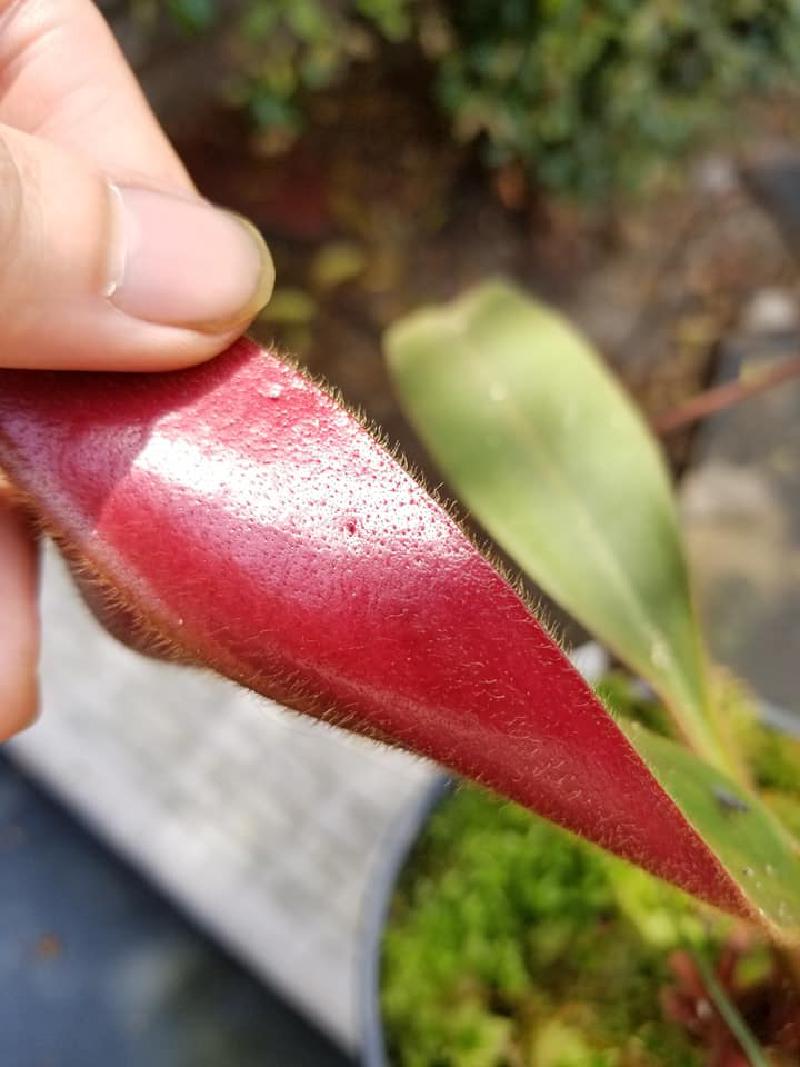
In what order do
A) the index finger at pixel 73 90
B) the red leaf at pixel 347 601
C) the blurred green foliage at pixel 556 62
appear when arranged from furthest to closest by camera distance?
the blurred green foliage at pixel 556 62, the index finger at pixel 73 90, the red leaf at pixel 347 601

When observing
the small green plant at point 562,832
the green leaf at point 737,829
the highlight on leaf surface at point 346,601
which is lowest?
the small green plant at point 562,832

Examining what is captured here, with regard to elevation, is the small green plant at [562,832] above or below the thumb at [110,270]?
below

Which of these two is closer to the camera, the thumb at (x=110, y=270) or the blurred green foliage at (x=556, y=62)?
the thumb at (x=110, y=270)

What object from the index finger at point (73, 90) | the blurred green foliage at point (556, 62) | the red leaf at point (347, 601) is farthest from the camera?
the blurred green foliage at point (556, 62)


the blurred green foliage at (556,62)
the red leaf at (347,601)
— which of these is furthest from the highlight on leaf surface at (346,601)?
the blurred green foliage at (556,62)

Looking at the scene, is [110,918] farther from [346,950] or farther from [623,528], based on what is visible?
[623,528]

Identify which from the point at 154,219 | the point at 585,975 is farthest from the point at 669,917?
the point at 154,219

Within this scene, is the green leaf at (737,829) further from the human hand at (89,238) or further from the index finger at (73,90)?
the index finger at (73,90)

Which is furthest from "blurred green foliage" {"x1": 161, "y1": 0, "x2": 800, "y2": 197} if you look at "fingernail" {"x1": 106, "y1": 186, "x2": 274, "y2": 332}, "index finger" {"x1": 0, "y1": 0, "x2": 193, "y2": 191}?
"fingernail" {"x1": 106, "y1": 186, "x2": 274, "y2": 332}

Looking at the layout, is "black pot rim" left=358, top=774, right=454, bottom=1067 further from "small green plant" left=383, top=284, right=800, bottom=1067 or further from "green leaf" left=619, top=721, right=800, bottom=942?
"green leaf" left=619, top=721, right=800, bottom=942
